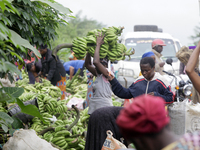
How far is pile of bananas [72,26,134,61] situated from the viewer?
364 cm

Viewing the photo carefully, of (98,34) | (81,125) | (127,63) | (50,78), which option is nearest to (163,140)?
(98,34)

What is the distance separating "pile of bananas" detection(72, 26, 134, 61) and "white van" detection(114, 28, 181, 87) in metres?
4.39

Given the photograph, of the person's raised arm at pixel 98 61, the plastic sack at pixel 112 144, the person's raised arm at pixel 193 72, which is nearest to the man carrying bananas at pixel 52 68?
the person's raised arm at pixel 98 61

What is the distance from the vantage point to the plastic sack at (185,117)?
10.8ft

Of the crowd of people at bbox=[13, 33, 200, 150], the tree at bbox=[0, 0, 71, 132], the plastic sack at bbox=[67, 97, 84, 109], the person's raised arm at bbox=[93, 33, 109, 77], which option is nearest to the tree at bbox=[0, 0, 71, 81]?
the tree at bbox=[0, 0, 71, 132]

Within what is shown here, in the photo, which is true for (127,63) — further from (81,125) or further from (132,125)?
(132,125)

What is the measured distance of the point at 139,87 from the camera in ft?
10.8

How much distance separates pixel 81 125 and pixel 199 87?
8.52 ft

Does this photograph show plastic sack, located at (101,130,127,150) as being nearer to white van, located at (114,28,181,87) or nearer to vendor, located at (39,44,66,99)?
vendor, located at (39,44,66,99)

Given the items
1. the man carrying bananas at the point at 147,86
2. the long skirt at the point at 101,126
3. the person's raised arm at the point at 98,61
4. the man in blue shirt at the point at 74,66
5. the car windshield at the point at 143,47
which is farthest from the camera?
the man in blue shirt at the point at 74,66

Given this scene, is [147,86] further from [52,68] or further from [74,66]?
[74,66]

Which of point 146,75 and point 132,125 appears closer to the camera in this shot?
point 132,125

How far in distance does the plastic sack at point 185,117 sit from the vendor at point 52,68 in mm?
3536

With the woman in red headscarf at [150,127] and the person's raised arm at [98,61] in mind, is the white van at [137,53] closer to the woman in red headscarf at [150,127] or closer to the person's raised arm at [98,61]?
the person's raised arm at [98,61]
